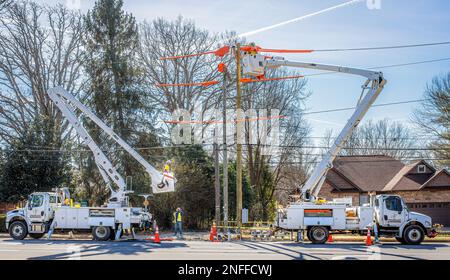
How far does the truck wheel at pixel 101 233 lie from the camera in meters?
25.9

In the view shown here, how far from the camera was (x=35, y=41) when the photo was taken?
42812 mm

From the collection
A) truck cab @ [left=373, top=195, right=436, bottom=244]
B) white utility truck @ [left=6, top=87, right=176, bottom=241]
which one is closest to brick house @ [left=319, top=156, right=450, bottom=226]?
truck cab @ [left=373, top=195, right=436, bottom=244]

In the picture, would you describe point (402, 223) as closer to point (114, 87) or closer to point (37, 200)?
point (37, 200)

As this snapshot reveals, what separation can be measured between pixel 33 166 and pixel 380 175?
99.9ft

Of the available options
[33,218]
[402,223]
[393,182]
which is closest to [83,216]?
[33,218]

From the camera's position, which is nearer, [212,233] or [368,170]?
[212,233]

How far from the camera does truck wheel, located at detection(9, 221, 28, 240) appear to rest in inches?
1036

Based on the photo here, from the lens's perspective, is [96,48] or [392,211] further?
[96,48]

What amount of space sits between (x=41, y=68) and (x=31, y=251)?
28271mm

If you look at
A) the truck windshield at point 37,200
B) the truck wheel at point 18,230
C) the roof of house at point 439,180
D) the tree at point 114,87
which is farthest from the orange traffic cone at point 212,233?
the roof of house at point 439,180

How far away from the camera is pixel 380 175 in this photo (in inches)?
1875

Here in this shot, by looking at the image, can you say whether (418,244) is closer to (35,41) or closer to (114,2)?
(114,2)

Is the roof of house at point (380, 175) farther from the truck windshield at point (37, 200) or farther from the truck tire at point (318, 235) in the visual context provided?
the truck windshield at point (37, 200)

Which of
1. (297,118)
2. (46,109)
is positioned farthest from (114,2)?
(297,118)
